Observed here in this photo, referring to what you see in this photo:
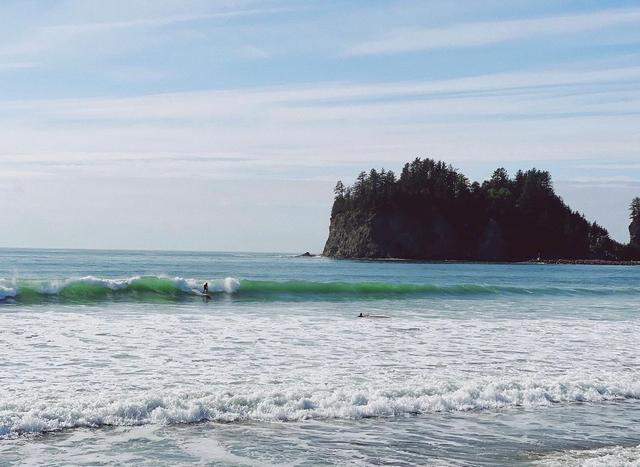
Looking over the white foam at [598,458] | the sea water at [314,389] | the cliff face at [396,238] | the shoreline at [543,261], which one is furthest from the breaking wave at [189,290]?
the cliff face at [396,238]

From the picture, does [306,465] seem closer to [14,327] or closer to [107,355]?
[107,355]

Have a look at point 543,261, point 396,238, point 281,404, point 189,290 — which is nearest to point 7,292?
point 189,290

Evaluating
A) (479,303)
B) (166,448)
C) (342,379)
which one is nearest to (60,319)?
(342,379)

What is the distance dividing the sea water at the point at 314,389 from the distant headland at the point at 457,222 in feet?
362

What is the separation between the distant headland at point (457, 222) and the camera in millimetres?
134875

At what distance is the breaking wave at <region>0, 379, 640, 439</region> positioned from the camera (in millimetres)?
9922

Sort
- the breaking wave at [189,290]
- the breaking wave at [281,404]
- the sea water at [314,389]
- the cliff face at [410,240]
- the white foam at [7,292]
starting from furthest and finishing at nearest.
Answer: the cliff face at [410,240] → the breaking wave at [189,290] → the white foam at [7,292] → the breaking wave at [281,404] → the sea water at [314,389]

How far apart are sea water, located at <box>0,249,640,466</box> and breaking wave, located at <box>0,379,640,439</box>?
1.0 inches

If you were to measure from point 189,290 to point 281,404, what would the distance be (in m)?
24.7

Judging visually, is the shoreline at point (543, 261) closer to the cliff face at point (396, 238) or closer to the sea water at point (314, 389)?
the cliff face at point (396, 238)

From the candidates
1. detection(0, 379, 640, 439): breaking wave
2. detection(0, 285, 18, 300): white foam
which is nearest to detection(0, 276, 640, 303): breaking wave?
detection(0, 285, 18, 300): white foam

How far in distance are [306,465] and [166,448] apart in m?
1.79

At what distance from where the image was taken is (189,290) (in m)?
35.0

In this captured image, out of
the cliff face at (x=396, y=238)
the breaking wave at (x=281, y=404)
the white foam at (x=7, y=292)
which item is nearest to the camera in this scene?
the breaking wave at (x=281, y=404)
